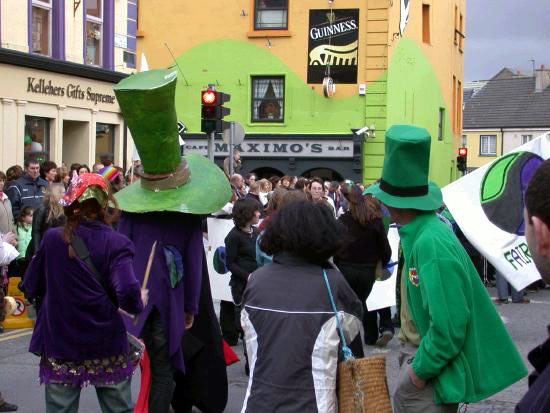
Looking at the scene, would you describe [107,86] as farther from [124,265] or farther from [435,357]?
[435,357]

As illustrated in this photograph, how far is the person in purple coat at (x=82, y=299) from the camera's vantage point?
534cm

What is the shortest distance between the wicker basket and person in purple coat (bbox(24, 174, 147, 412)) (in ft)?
5.48

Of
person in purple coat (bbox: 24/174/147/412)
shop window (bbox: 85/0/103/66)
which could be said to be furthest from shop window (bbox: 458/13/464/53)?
person in purple coat (bbox: 24/174/147/412)

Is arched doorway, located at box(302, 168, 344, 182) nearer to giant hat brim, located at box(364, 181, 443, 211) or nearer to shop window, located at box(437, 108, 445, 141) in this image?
shop window, located at box(437, 108, 445, 141)

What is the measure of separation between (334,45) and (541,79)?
40556 millimetres

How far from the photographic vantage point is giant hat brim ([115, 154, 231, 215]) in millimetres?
6352

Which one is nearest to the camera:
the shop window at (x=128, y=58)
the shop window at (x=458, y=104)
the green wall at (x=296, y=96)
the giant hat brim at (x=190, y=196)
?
the giant hat brim at (x=190, y=196)

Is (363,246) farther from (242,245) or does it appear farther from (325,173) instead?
(325,173)

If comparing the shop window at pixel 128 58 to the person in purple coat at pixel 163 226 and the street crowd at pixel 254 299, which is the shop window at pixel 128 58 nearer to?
the street crowd at pixel 254 299

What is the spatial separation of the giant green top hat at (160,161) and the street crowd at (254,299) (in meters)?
0.01

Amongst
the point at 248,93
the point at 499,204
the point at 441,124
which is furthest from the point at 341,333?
the point at 441,124

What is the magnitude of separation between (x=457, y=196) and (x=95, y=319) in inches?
203

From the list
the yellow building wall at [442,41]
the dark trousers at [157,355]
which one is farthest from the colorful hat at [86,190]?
the yellow building wall at [442,41]

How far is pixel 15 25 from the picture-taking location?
1998 centimetres
